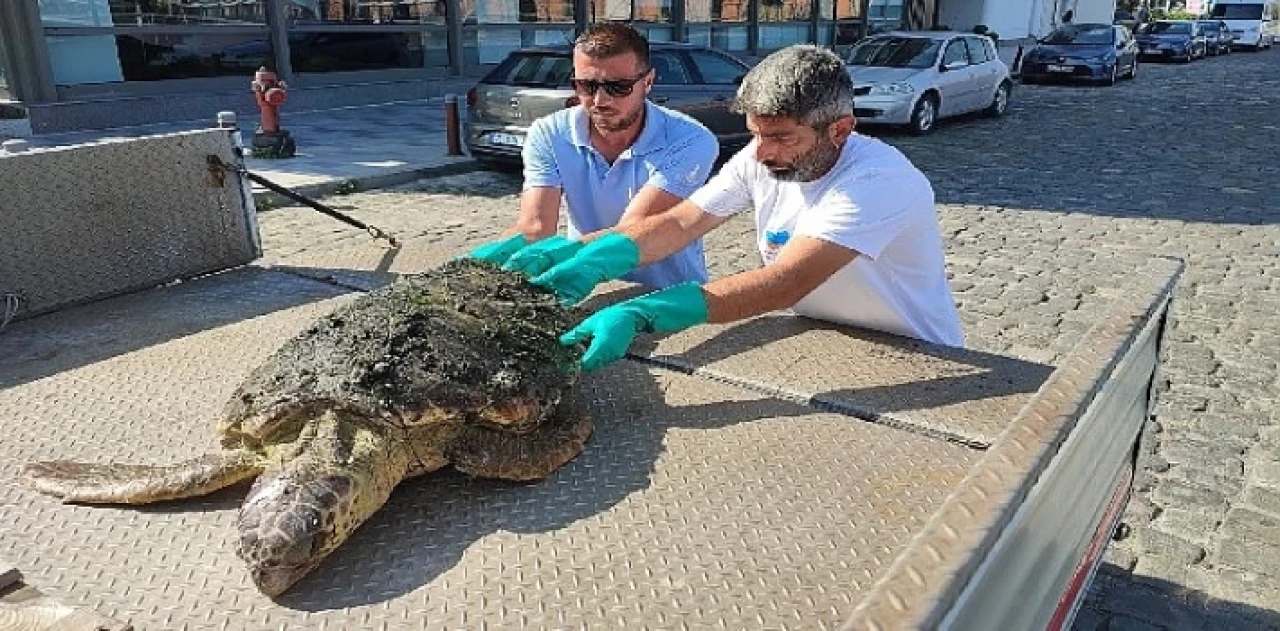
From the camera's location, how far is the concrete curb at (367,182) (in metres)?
8.39

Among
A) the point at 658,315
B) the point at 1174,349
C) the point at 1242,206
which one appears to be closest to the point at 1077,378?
the point at 658,315

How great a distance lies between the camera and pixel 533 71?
996 centimetres

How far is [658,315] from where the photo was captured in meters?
2.31

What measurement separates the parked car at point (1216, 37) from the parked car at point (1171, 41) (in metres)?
1.92

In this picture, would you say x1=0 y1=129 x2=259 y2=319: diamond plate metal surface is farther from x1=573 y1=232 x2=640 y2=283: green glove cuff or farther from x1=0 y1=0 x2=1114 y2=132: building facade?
x1=0 y1=0 x2=1114 y2=132: building facade

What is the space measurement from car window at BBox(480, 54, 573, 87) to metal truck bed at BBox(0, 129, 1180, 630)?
7653 millimetres

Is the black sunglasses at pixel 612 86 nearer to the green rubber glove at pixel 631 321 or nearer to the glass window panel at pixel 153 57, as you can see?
the green rubber glove at pixel 631 321

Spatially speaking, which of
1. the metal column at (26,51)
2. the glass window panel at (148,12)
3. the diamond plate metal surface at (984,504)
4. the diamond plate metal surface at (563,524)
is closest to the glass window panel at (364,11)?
the glass window panel at (148,12)

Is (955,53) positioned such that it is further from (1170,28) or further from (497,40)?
(1170,28)

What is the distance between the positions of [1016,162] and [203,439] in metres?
11.0

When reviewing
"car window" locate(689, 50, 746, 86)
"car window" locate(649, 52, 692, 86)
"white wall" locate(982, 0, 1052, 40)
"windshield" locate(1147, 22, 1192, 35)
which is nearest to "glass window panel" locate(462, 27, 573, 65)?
"car window" locate(689, 50, 746, 86)

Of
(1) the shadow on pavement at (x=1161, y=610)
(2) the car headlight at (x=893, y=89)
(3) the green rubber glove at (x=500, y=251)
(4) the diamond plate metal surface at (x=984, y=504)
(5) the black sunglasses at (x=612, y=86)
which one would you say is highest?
(5) the black sunglasses at (x=612, y=86)

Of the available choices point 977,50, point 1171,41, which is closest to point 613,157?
point 977,50

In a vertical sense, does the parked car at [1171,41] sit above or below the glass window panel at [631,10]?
below
